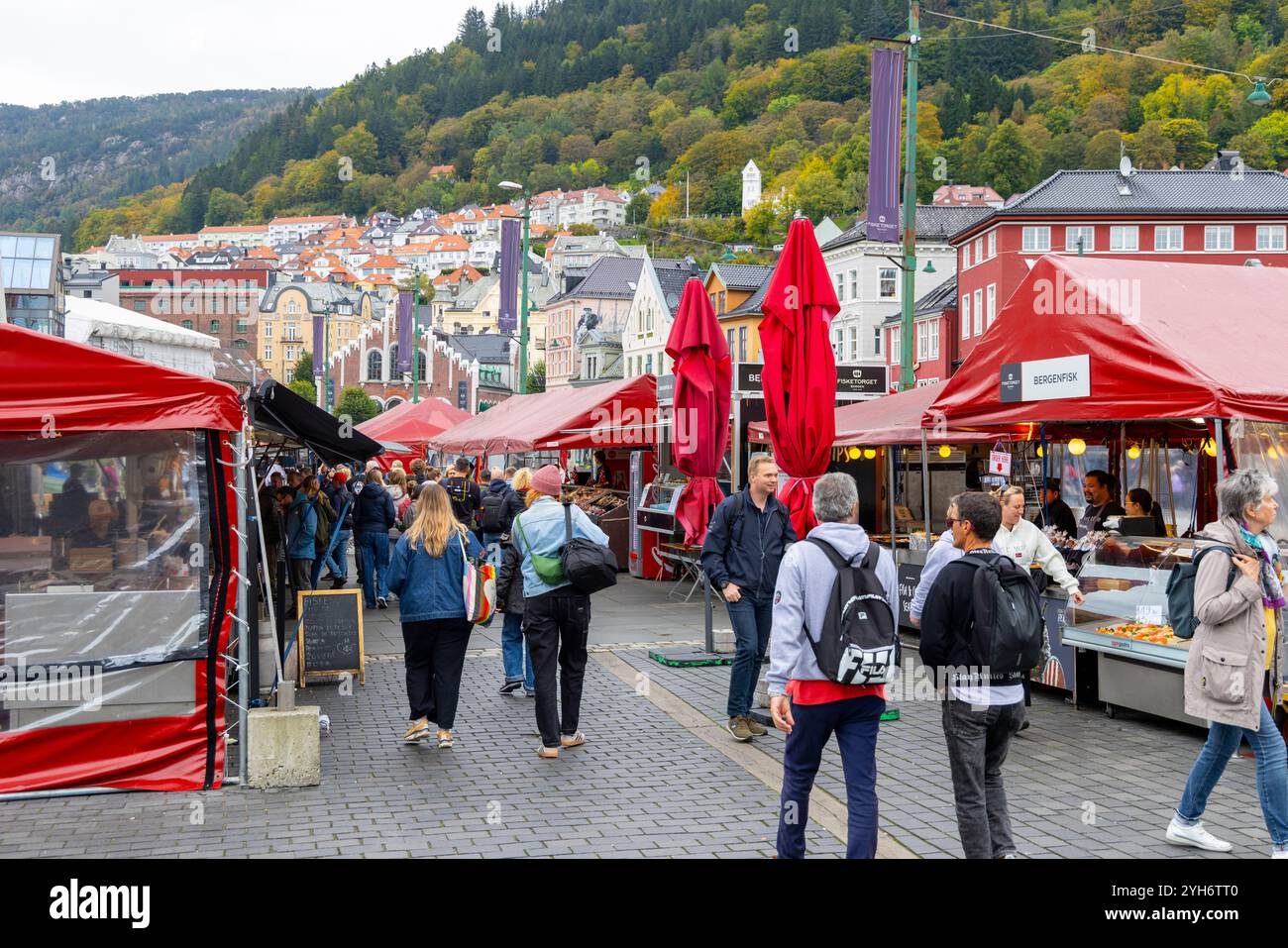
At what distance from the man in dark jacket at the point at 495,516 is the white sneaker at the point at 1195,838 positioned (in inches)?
272

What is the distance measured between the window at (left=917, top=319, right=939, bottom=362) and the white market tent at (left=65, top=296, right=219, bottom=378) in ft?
159

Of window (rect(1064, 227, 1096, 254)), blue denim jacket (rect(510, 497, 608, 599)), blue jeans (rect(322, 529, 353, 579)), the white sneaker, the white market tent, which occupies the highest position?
window (rect(1064, 227, 1096, 254))

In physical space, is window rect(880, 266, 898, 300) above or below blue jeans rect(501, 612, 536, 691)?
above

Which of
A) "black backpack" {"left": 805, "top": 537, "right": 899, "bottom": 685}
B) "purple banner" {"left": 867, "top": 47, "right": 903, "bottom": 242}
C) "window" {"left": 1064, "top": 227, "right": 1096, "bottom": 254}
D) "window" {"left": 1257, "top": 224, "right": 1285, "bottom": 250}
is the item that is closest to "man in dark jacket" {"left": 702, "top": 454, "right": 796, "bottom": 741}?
"black backpack" {"left": 805, "top": 537, "right": 899, "bottom": 685}

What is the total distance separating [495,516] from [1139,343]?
20.6ft

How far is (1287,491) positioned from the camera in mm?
9352

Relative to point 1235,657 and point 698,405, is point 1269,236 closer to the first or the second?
point 698,405

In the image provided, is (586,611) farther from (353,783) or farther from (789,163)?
(789,163)

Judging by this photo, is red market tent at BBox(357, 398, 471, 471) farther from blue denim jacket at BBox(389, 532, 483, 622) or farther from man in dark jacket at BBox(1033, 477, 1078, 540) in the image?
blue denim jacket at BBox(389, 532, 483, 622)

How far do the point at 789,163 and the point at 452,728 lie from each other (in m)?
137

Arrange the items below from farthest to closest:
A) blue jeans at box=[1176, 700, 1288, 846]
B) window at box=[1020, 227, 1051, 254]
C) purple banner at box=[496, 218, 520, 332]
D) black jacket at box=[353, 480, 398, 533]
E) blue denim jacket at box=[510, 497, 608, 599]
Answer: window at box=[1020, 227, 1051, 254] < purple banner at box=[496, 218, 520, 332] < black jacket at box=[353, 480, 398, 533] < blue denim jacket at box=[510, 497, 608, 599] < blue jeans at box=[1176, 700, 1288, 846]

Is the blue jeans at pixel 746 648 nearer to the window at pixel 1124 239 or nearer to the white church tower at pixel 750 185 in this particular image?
the window at pixel 1124 239

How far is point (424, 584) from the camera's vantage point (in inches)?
342

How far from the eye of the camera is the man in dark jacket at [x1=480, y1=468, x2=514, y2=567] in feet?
41.2
